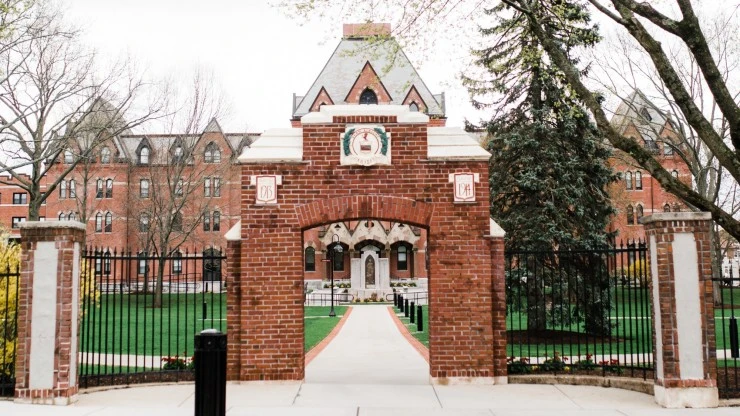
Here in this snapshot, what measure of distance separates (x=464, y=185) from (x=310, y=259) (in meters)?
43.5

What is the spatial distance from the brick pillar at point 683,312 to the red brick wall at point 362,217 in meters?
2.47

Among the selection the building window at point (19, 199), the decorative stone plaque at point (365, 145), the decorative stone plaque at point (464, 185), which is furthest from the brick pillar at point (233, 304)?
the building window at point (19, 199)

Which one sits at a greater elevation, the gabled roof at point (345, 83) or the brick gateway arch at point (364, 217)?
the gabled roof at point (345, 83)

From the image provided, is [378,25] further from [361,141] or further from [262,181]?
[262,181]

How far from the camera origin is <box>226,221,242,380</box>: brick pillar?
9633 millimetres

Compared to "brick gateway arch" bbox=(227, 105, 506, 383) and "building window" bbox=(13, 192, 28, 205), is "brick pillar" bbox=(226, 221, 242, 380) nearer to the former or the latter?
"brick gateway arch" bbox=(227, 105, 506, 383)

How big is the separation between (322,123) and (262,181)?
1370 mm

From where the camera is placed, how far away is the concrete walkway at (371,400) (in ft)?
26.1

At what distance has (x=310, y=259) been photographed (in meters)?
52.7

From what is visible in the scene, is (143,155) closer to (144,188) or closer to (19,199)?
(144,188)

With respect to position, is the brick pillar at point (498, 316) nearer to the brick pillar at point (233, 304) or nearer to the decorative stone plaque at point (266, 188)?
the decorative stone plaque at point (266, 188)

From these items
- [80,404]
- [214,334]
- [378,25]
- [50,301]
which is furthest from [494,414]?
[378,25]

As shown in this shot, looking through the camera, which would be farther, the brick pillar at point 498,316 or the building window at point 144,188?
the building window at point 144,188

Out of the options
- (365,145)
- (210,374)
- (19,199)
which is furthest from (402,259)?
(210,374)
